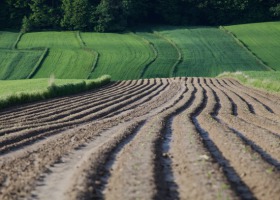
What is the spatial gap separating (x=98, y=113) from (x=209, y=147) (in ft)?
29.4

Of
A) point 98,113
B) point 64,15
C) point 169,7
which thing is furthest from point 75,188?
point 169,7

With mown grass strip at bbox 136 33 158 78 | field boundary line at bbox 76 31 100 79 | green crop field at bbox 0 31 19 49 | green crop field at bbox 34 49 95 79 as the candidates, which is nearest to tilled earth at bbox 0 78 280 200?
green crop field at bbox 34 49 95 79

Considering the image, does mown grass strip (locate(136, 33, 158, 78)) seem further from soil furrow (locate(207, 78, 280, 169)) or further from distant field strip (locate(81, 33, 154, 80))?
soil furrow (locate(207, 78, 280, 169))

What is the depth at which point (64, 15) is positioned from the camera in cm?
8762

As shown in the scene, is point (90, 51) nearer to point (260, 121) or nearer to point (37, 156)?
point (260, 121)

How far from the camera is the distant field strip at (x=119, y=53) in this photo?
60406mm

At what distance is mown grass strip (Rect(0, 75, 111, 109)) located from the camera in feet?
80.4

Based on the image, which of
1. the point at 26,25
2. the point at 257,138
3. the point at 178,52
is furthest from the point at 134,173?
the point at 26,25

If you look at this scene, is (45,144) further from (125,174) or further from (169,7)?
(169,7)

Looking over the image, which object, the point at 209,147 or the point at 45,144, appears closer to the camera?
the point at 209,147

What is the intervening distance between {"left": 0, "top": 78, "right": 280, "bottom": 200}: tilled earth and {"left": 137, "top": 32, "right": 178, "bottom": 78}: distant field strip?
40.2 meters

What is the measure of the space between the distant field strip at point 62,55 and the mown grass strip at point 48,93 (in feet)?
65.7

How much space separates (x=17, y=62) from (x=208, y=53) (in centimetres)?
2466

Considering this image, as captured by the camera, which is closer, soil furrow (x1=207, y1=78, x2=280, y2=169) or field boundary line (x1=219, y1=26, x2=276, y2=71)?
soil furrow (x1=207, y1=78, x2=280, y2=169)
